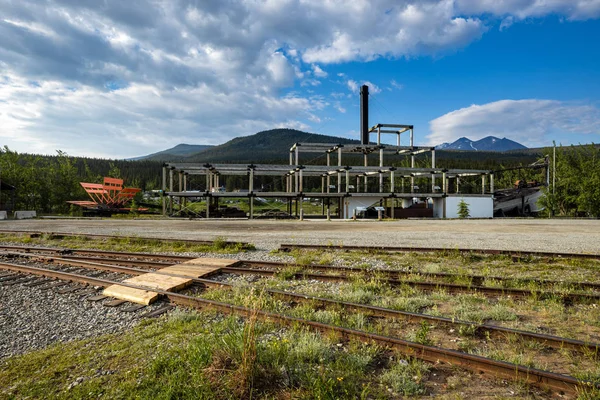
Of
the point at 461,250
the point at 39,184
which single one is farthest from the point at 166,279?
the point at 39,184

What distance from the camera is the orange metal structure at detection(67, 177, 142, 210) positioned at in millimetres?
44875

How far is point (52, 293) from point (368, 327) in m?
6.87

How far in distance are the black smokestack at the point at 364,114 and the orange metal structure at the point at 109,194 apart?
3591 cm

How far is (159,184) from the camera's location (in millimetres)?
112312

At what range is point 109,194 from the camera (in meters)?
46.8

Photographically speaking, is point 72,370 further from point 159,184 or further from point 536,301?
point 159,184

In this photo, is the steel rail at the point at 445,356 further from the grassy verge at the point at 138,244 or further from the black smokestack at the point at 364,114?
the black smokestack at the point at 364,114

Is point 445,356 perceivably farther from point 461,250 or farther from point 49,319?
point 461,250

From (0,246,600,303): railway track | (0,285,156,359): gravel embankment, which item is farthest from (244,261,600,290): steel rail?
(0,285,156,359): gravel embankment

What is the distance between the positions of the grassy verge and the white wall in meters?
34.9

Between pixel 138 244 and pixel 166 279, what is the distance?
7.79 metres

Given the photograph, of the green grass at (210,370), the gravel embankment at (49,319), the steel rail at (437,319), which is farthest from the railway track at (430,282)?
the green grass at (210,370)

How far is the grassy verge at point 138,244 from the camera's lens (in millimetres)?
12797

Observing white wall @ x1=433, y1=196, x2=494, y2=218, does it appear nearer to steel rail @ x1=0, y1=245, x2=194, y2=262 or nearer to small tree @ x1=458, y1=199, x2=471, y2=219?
small tree @ x1=458, y1=199, x2=471, y2=219
